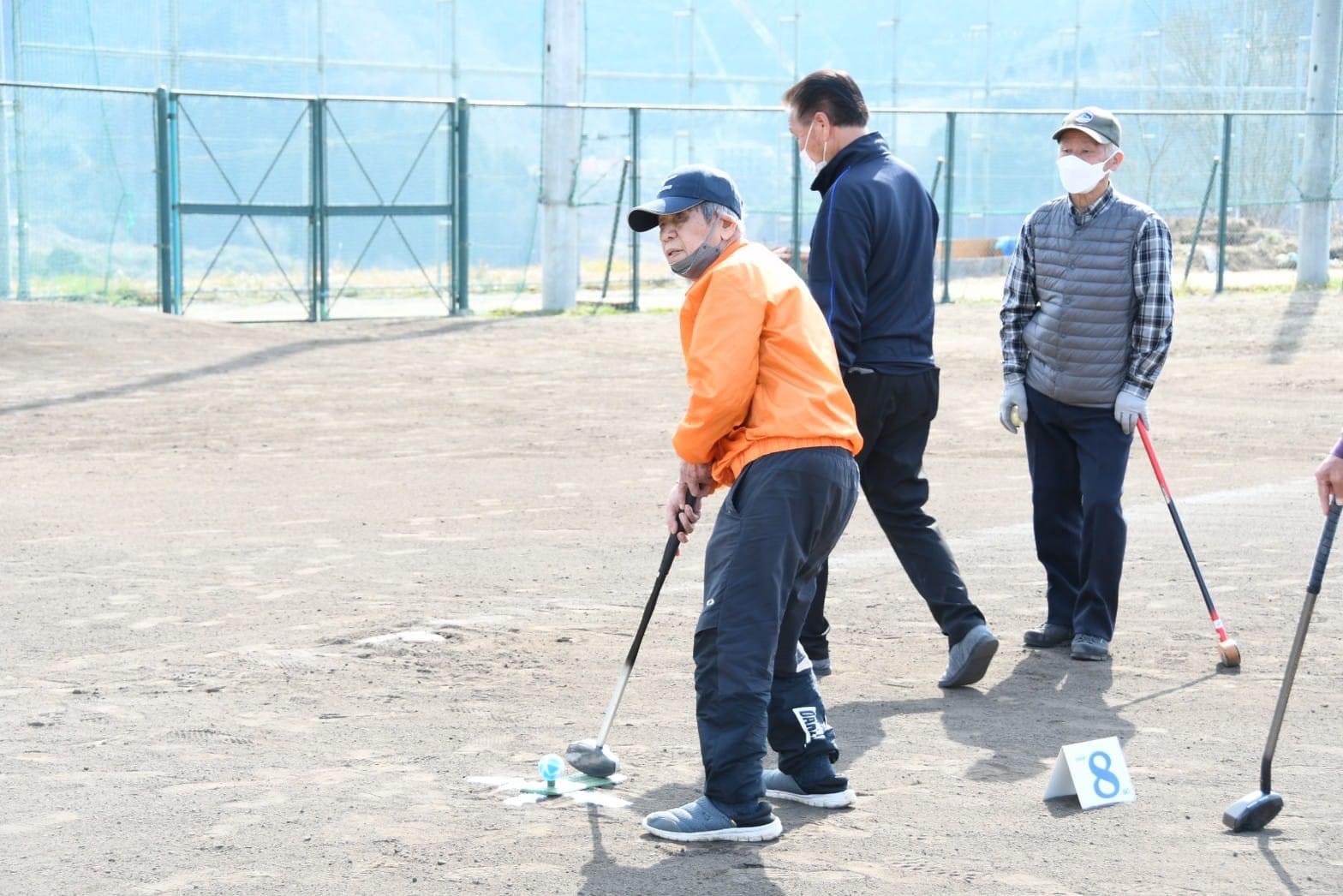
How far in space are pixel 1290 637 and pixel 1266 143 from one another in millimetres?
21814

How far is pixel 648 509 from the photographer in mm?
9539

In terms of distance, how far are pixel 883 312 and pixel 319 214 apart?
15543mm

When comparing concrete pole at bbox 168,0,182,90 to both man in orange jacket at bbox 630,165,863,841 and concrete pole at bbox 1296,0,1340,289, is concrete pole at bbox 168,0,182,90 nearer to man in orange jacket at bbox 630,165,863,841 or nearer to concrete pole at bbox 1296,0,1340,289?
concrete pole at bbox 1296,0,1340,289

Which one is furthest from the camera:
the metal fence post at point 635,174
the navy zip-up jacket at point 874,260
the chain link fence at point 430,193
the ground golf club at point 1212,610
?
the metal fence post at point 635,174

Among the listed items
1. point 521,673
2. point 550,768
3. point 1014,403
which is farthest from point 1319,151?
point 550,768

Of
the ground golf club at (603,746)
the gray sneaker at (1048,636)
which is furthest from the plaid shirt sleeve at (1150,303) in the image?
the ground golf club at (603,746)

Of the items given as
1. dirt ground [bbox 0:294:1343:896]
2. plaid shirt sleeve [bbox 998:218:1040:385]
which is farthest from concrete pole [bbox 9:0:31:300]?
plaid shirt sleeve [bbox 998:218:1040:385]

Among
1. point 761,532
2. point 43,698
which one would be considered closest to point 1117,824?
point 761,532

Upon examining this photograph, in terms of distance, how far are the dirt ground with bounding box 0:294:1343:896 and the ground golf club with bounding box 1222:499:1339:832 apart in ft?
0.19

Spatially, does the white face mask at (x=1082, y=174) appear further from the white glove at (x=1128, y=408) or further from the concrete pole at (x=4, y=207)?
the concrete pole at (x=4, y=207)

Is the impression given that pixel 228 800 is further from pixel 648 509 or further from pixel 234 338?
pixel 234 338

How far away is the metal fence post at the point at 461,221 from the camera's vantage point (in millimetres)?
21219

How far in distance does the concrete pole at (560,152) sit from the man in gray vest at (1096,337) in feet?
51.2

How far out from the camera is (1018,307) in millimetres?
6840
